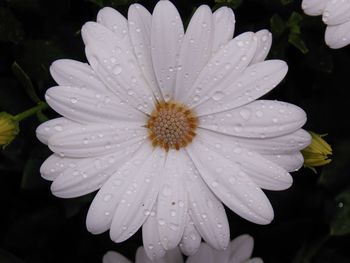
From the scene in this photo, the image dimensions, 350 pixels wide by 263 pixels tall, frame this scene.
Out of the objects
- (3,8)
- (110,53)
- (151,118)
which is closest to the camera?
(110,53)

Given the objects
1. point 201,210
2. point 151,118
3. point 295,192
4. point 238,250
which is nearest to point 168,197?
point 201,210

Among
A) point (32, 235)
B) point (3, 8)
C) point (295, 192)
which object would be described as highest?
point (3, 8)

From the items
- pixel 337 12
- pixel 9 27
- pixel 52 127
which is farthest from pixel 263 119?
pixel 9 27

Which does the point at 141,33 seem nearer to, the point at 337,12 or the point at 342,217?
the point at 337,12

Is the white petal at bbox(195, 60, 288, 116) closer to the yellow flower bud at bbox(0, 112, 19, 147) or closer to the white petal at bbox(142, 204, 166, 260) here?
the white petal at bbox(142, 204, 166, 260)

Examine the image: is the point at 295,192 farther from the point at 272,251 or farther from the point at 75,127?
the point at 75,127

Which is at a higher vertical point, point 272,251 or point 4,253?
point 4,253

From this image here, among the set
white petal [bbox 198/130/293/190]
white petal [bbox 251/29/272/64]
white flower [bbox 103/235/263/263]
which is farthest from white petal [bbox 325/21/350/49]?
white flower [bbox 103/235/263/263]
